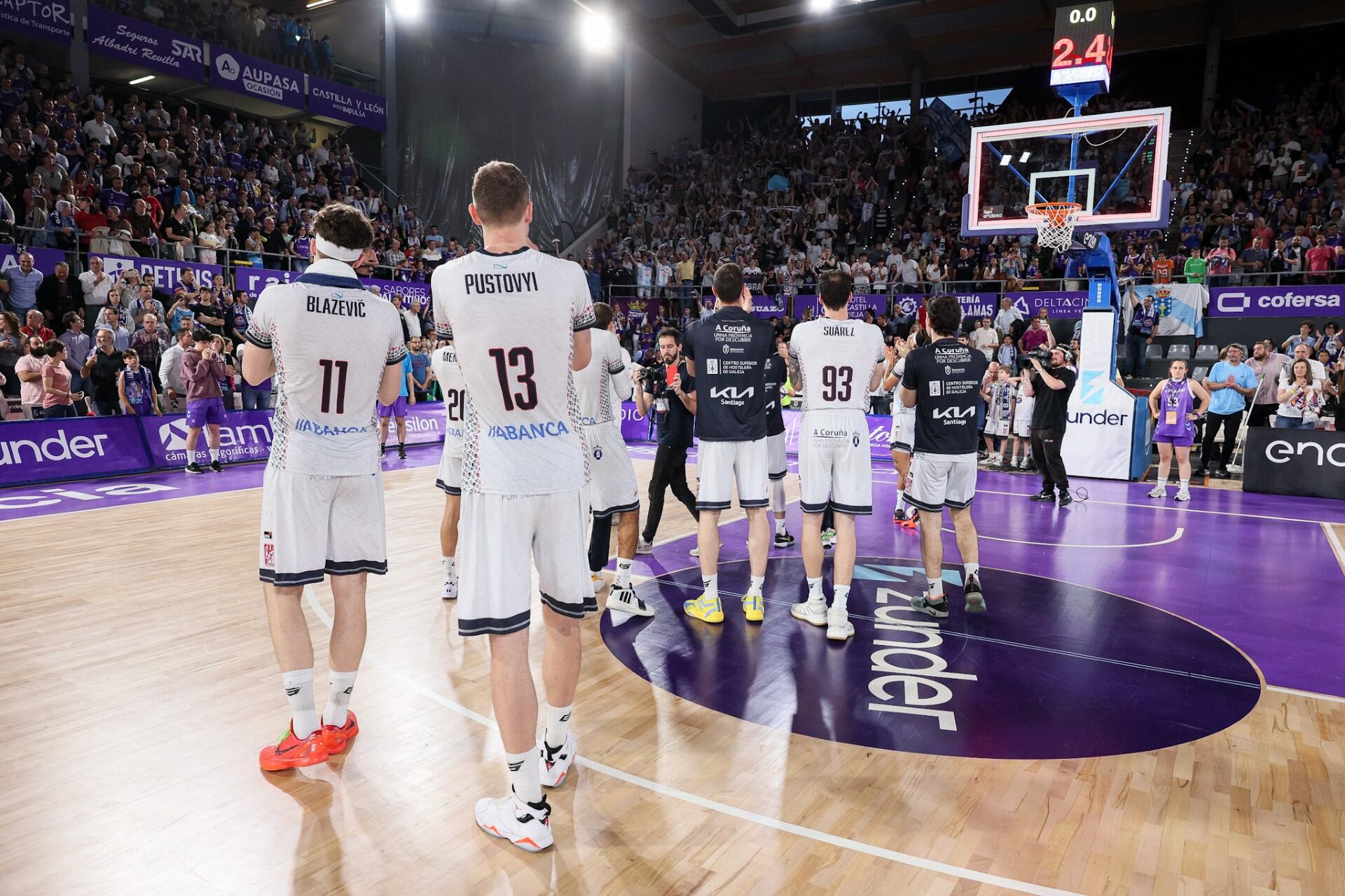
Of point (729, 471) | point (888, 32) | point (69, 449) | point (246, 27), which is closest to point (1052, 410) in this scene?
point (729, 471)

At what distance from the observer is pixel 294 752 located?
11.3 ft

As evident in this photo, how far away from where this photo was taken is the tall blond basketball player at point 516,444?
8.87ft

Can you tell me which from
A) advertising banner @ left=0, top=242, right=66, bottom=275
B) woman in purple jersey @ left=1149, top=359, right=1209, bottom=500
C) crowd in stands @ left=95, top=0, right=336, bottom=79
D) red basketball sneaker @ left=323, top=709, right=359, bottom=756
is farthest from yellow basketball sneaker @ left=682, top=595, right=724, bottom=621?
crowd in stands @ left=95, top=0, right=336, bottom=79

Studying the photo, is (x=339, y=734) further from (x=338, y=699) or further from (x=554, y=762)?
(x=554, y=762)

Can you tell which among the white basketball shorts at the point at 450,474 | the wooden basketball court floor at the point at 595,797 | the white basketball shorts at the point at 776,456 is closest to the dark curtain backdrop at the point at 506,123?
the white basketball shorts at the point at 776,456

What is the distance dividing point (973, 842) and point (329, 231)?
3.43m

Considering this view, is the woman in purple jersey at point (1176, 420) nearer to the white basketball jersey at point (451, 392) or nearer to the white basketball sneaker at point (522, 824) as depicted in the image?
the white basketball jersey at point (451, 392)

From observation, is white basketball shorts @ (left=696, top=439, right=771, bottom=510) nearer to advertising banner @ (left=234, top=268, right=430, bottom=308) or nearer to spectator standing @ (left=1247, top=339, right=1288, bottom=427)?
advertising banner @ (left=234, top=268, right=430, bottom=308)

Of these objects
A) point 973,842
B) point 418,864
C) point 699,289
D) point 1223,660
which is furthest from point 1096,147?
point 418,864

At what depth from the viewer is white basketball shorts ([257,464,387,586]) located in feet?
10.9

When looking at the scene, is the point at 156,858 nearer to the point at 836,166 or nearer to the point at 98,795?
the point at 98,795

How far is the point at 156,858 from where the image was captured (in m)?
2.79

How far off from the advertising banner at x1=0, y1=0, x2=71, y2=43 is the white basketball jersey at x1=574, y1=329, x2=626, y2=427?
17.0 m

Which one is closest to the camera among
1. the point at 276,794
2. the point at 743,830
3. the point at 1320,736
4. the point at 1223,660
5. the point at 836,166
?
the point at 743,830
